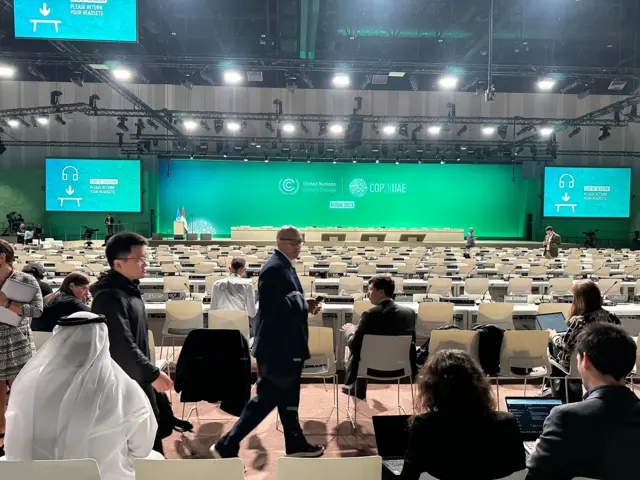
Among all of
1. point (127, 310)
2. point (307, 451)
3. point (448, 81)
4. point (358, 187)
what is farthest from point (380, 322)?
point (358, 187)

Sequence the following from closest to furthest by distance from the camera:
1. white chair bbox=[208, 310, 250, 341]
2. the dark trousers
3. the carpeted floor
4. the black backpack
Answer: the dark trousers < the carpeted floor < the black backpack < white chair bbox=[208, 310, 250, 341]

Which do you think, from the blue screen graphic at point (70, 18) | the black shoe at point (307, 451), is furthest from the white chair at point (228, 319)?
the blue screen graphic at point (70, 18)

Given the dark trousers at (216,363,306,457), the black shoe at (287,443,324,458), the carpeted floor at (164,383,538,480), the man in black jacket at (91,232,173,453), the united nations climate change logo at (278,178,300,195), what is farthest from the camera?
the united nations climate change logo at (278,178,300,195)

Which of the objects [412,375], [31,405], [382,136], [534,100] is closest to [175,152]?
[382,136]

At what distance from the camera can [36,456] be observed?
1971 millimetres

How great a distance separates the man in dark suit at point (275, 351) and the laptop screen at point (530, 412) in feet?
4.37

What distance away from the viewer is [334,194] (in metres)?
25.8

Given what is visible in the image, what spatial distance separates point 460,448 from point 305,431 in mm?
2579

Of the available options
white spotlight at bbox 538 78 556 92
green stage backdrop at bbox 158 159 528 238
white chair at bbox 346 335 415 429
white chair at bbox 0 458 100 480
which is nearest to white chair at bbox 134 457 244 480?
white chair at bbox 0 458 100 480

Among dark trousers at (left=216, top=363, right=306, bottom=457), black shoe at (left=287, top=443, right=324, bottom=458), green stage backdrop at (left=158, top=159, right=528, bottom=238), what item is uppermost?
green stage backdrop at (left=158, top=159, right=528, bottom=238)

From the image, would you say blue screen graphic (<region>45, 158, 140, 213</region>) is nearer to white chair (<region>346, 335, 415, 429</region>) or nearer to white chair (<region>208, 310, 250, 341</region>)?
white chair (<region>208, 310, 250, 341</region>)

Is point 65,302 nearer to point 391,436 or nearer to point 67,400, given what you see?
point 67,400

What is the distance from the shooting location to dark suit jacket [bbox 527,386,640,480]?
178cm

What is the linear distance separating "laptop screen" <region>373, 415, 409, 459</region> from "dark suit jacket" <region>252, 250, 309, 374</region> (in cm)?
100
